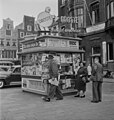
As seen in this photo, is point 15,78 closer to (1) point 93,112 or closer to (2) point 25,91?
(2) point 25,91

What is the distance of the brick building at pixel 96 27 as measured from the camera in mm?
22764

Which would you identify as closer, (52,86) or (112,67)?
(52,86)

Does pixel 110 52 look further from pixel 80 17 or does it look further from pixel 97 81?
Result: pixel 97 81

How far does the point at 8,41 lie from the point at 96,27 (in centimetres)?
3658

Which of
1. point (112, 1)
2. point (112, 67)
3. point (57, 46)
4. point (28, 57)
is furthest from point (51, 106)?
point (112, 1)

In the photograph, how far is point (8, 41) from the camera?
2231 inches

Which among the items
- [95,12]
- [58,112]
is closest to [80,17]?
[95,12]

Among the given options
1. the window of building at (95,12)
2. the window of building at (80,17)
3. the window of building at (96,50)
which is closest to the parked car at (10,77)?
the window of building at (96,50)

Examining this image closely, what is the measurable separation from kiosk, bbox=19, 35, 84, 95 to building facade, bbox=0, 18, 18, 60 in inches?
1803

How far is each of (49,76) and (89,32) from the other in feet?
61.8

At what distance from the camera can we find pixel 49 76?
8.37 meters

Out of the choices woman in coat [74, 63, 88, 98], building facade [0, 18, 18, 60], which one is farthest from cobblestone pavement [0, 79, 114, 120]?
building facade [0, 18, 18, 60]

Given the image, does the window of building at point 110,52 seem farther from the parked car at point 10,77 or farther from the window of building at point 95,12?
the parked car at point 10,77

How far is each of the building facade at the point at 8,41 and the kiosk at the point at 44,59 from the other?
45799mm
